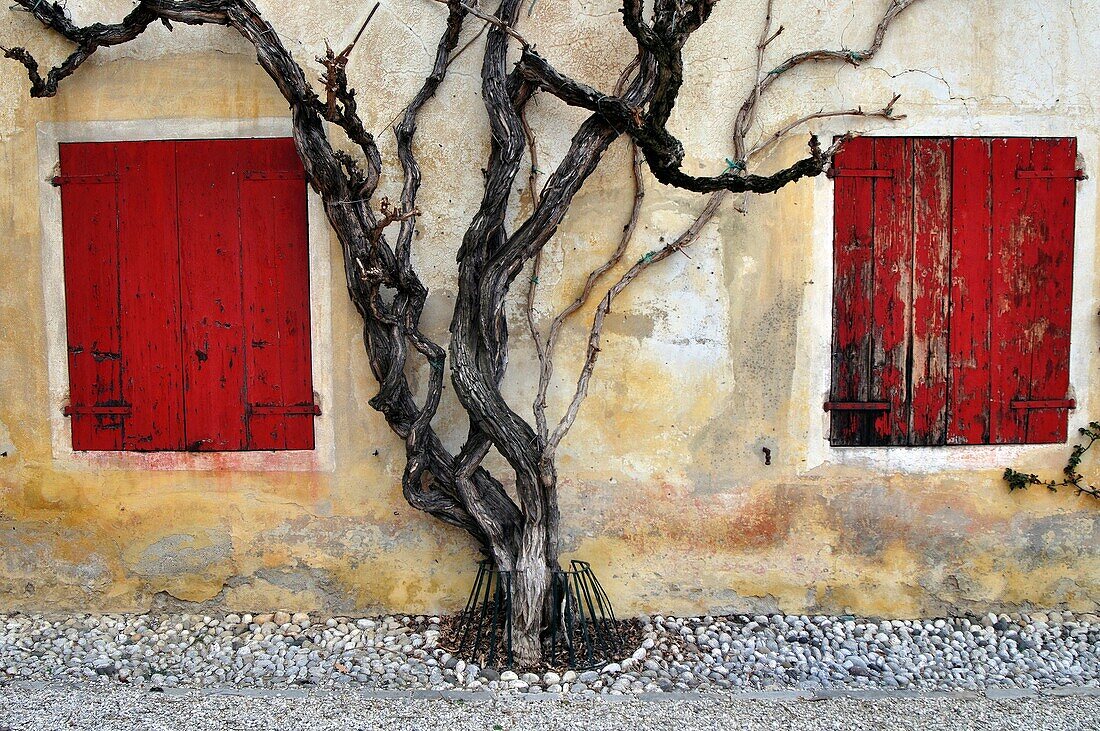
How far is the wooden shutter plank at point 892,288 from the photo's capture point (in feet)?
11.8

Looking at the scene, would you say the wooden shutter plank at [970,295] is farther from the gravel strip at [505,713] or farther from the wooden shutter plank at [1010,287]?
the gravel strip at [505,713]

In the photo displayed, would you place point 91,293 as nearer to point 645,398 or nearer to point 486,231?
point 486,231

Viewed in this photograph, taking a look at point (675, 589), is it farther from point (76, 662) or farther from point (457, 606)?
point (76, 662)

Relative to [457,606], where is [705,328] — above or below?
above

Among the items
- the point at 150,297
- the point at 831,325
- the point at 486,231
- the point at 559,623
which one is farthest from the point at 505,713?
the point at 150,297

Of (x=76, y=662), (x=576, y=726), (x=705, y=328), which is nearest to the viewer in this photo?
(x=576, y=726)

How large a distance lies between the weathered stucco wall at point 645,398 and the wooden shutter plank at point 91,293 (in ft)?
0.41

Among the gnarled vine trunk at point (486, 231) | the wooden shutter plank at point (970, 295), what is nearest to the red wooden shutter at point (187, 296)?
the gnarled vine trunk at point (486, 231)

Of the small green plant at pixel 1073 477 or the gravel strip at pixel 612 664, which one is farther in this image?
the small green plant at pixel 1073 477

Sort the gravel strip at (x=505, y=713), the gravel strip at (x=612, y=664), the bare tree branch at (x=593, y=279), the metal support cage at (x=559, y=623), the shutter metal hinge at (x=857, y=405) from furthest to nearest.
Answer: the shutter metal hinge at (x=857, y=405) → the bare tree branch at (x=593, y=279) → the metal support cage at (x=559, y=623) → the gravel strip at (x=612, y=664) → the gravel strip at (x=505, y=713)

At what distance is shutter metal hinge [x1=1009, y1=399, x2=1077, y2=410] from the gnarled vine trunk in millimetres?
1438

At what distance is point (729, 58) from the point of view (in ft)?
11.7

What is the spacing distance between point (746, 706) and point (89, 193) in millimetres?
3486

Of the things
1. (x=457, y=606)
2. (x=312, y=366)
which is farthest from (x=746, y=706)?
(x=312, y=366)
